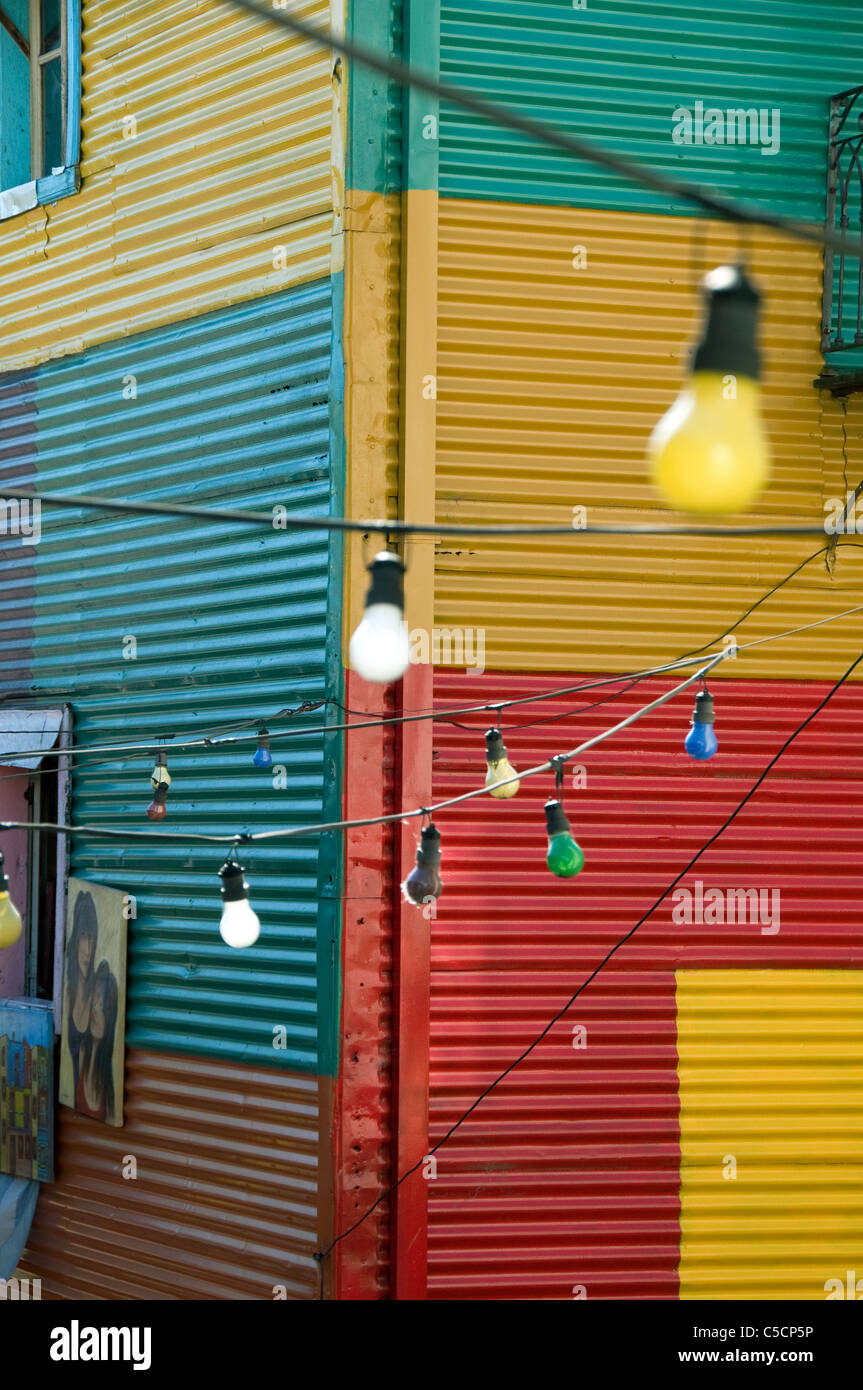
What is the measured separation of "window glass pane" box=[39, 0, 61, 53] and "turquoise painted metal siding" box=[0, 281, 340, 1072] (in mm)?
2293

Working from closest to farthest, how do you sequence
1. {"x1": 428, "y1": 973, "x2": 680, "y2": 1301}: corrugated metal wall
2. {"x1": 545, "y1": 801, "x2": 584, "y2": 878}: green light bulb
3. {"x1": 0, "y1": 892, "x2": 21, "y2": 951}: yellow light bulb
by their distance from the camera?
{"x1": 0, "y1": 892, "x2": 21, "y2": 951}: yellow light bulb → {"x1": 545, "y1": 801, "x2": 584, "y2": 878}: green light bulb → {"x1": 428, "y1": 973, "x2": 680, "y2": 1301}: corrugated metal wall

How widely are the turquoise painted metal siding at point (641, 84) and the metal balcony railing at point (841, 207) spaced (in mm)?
87

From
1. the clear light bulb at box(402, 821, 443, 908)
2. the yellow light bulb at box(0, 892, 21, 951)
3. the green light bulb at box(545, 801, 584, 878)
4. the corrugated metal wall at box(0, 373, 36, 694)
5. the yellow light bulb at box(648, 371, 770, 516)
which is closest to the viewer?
the yellow light bulb at box(648, 371, 770, 516)

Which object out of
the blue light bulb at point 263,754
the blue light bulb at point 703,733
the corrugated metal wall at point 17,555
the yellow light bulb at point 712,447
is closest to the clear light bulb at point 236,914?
the blue light bulb at point 703,733

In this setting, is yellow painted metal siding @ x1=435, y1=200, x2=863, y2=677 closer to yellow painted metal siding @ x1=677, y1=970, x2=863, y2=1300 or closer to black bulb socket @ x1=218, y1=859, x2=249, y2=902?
yellow painted metal siding @ x1=677, y1=970, x2=863, y2=1300

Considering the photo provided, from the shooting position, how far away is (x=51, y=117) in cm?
942

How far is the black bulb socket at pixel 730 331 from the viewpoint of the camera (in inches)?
94.0

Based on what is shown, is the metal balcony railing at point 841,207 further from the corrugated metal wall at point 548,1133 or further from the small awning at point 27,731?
the small awning at point 27,731

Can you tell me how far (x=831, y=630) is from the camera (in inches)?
290

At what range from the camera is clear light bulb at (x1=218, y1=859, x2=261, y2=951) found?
4.43m

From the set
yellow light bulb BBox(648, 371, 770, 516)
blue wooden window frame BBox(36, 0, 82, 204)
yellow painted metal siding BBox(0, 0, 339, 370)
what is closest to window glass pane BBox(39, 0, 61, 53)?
blue wooden window frame BBox(36, 0, 82, 204)
